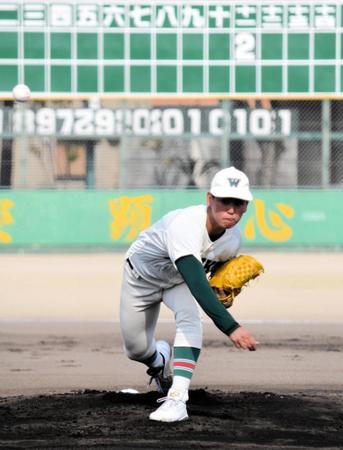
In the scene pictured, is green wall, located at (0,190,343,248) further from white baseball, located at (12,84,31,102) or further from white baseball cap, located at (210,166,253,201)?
white baseball cap, located at (210,166,253,201)

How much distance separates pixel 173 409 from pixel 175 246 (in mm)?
821

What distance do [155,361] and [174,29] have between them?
18.1 metres

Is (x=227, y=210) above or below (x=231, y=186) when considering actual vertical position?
below

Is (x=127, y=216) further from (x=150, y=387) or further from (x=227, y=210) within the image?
(x=227, y=210)

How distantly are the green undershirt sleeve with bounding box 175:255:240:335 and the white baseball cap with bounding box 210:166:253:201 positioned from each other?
346 mm

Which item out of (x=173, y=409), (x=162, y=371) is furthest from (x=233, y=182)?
(x=162, y=371)

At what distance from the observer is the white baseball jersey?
19.5 ft

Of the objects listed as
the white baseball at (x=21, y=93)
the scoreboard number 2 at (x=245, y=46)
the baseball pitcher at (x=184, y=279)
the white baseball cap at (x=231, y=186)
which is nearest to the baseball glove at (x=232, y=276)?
the baseball pitcher at (x=184, y=279)

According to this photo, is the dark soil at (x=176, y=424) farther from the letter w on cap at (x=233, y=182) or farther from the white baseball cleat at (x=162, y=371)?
the letter w on cap at (x=233, y=182)

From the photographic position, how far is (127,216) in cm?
2262

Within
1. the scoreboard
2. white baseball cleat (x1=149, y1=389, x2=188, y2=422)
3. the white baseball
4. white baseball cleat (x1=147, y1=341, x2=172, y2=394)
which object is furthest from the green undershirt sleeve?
the scoreboard

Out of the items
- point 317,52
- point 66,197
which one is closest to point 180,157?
point 66,197

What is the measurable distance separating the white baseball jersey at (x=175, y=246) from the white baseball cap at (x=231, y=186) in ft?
0.62

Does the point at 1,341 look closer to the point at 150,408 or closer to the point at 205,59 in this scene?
the point at 150,408
